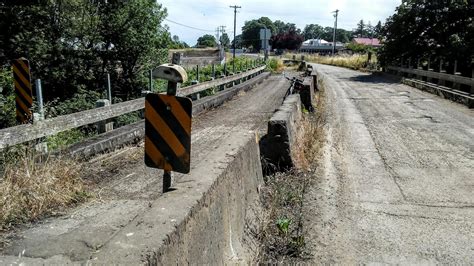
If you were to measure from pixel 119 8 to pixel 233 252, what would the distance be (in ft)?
65.4

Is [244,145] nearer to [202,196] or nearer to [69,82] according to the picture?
[202,196]

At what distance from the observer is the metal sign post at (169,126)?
12.0ft

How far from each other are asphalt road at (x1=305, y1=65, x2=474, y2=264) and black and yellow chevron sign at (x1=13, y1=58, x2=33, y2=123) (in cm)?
481

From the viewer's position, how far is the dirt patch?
14.9 feet

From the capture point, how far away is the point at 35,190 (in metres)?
4.61

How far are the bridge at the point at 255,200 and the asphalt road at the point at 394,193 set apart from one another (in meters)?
0.02

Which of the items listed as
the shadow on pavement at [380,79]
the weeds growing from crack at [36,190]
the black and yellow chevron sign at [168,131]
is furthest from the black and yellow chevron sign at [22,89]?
the shadow on pavement at [380,79]

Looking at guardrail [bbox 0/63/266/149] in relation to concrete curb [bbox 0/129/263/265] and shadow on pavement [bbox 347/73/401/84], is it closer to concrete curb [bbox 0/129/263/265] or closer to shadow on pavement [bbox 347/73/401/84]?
concrete curb [bbox 0/129/263/265]

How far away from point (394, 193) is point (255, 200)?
234 centimetres

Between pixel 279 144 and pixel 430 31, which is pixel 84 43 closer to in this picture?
pixel 279 144

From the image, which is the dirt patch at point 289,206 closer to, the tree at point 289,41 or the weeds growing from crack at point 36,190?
the weeds growing from crack at point 36,190

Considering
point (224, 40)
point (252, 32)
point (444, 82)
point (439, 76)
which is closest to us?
point (444, 82)

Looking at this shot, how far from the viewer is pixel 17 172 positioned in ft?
15.3

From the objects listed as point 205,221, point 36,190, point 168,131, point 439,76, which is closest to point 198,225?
point 205,221
